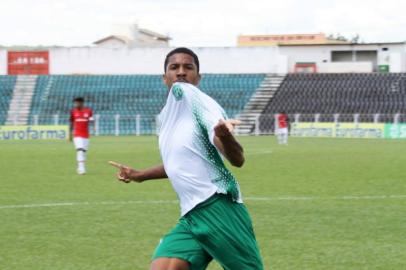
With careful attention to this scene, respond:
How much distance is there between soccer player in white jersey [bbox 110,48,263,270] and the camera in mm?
5160

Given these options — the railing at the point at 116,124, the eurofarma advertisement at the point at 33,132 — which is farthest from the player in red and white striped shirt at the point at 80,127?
the railing at the point at 116,124

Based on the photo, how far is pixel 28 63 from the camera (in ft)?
237

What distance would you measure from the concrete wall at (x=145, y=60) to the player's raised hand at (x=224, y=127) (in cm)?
6666

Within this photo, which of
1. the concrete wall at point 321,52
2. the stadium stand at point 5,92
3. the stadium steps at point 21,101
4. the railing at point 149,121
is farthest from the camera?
the concrete wall at point 321,52

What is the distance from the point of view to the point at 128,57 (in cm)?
7344

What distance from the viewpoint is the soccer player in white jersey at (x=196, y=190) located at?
203 inches

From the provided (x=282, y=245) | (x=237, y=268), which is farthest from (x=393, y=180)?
(x=237, y=268)

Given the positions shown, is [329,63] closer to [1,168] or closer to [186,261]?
[1,168]

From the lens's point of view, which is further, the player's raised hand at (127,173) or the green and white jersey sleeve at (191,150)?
the player's raised hand at (127,173)

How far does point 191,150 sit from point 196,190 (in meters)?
0.23

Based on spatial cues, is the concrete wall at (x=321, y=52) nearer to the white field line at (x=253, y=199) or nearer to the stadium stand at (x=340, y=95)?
the stadium stand at (x=340, y=95)

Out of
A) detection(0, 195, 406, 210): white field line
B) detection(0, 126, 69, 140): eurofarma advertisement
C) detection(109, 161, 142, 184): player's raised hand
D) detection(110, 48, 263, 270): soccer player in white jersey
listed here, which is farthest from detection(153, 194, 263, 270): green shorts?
detection(0, 126, 69, 140): eurofarma advertisement

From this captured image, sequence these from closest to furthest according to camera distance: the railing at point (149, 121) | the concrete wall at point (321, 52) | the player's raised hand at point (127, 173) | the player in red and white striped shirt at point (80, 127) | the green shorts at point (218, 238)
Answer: the green shorts at point (218, 238) → the player's raised hand at point (127, 173) → the player in red and white striped shirt at point (80, 127) → the railing at point (149, 121) → the concrete wall at point (321, 52)

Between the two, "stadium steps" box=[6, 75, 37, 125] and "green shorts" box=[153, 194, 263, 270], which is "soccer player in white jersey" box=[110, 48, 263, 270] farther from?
"stadium steps" box=[6, 75, 37, 125]
